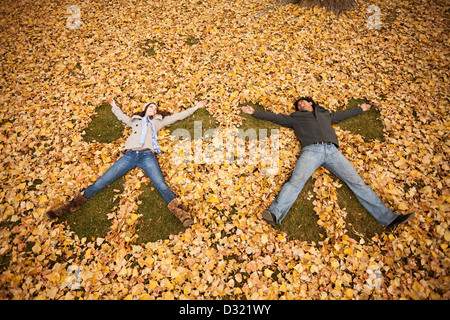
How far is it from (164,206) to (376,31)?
908 centimetres

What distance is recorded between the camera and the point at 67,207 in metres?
4.30

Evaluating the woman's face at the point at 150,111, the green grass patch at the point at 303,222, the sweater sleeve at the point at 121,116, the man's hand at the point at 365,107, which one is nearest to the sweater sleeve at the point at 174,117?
the woman's face at the point at 150,111

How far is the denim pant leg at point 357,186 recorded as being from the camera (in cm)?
407

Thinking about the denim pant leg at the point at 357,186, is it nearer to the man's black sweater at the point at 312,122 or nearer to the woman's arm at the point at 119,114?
the man's black sweater at the point at 312,122

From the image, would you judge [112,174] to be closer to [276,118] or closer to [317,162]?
[276,118]

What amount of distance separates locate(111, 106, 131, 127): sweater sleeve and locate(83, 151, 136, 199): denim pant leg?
0.97 metres

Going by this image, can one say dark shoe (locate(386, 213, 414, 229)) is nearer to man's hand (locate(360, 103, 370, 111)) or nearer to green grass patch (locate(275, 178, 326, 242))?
green grass patch (locate(275, 178, 326, 242))

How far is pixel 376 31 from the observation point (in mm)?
7125

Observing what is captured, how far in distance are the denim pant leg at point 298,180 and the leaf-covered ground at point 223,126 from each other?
0.38 meters

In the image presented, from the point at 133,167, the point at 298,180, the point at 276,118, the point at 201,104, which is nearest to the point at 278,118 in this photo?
the point at 276,118
